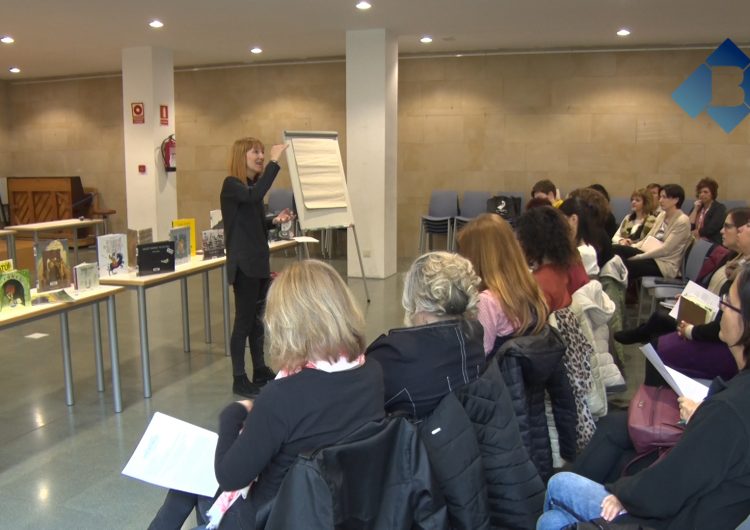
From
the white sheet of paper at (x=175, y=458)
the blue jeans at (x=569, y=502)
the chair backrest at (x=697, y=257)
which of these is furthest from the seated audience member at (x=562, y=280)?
the chair backrest at (x=697, y=257)

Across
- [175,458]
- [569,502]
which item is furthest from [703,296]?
[175,458]

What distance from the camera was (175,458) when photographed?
1.94 m

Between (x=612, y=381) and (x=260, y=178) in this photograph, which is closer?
(x=612, y=381)

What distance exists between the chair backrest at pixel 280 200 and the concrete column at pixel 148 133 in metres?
1.54

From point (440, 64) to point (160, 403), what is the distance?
706 cm

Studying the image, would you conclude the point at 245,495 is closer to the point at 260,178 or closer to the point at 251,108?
the point at 260,178

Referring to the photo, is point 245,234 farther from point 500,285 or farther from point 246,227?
point 500,285

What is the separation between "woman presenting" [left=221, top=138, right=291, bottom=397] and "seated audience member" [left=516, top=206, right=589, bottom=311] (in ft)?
5.01

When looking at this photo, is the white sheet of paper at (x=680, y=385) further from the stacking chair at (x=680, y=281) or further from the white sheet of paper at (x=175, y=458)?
the stacking chair at (x=680, y=281)

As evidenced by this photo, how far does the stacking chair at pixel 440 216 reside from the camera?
949cm

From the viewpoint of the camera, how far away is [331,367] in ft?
5.76

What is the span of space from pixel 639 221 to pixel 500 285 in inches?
193

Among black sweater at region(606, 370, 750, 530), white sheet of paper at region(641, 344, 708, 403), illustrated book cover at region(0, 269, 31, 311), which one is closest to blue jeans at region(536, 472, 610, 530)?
black sweater at region(606, 370, 750, 530)

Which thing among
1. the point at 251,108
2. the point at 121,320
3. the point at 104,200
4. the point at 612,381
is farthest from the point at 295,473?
the point at 104,200
